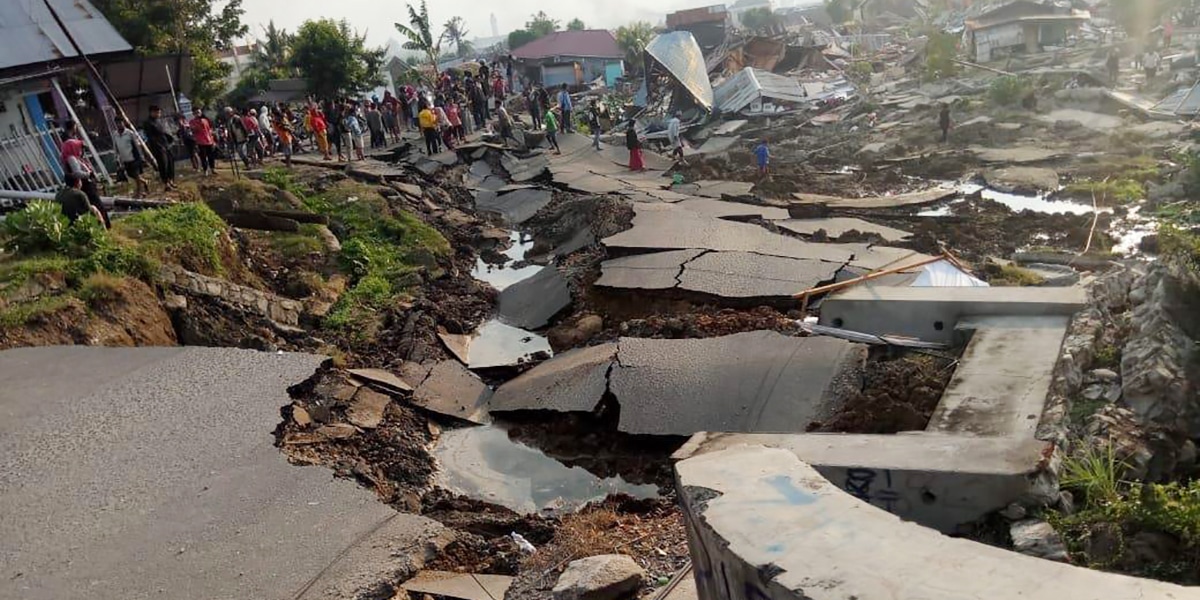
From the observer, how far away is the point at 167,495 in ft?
17.0

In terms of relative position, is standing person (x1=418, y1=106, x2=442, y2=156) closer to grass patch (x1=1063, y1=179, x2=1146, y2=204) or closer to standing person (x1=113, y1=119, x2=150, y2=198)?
standing person (x1=113, y1=119, x2=150, y2=198)

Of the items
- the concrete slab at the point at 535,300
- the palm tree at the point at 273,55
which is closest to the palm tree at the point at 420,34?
the palm tree at the point at 273,55

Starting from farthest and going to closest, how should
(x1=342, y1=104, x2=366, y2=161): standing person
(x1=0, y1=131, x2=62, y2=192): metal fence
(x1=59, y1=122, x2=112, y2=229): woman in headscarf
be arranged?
(x1=342, y1=104, x2=366, y2=161): standing person < (x1=0, y1=131, x2=62, y2=192): metal fence < (x1=59, y1=122, x2=112, y2=229): woman in headscarf

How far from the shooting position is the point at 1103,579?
9.21 feet

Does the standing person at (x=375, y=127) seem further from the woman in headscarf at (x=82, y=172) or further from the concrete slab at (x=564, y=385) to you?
the concrete slab at (x=564, y=385)

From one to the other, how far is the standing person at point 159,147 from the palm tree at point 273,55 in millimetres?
21701

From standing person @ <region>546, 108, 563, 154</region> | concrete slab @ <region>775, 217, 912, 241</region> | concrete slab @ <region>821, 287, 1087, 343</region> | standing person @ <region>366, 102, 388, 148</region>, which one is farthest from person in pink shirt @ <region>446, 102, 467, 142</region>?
concrete slab @ <region>821, 287, 1087, 343</region>

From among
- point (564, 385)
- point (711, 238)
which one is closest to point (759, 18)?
point (711, 238)

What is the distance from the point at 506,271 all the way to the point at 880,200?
6267 millimetres

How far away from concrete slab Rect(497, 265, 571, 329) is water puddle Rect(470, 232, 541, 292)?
0.61m

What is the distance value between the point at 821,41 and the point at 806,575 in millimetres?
42983

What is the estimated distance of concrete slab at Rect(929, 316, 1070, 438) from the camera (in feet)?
17.0

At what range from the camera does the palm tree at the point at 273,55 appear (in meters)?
34.0

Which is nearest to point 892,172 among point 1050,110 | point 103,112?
point 1050,110
